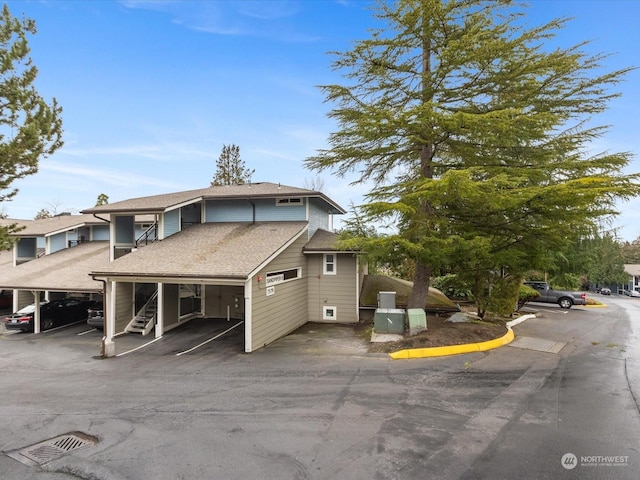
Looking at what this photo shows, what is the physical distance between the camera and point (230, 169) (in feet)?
134

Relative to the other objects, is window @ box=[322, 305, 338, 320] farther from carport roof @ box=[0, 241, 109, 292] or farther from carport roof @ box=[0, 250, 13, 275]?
carport roof @ box=[0, 250, 13, 275]

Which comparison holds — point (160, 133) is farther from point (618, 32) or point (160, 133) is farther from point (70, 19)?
point (618, 32)

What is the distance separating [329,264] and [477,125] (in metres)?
8.52

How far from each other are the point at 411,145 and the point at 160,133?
73.2ft

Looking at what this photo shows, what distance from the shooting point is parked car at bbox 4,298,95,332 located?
55.3 ft

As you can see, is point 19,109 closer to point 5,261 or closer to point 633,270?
point 5,261

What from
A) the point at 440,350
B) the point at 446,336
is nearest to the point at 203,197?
the point at 446,336

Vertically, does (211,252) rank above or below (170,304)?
above

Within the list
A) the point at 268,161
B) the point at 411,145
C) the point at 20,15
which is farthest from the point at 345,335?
the point at 268,161

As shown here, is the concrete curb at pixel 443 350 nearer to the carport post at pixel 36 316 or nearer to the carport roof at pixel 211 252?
the carport roof at pixel 211 252

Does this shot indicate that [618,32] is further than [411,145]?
No

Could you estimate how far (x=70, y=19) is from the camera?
46.0 ft

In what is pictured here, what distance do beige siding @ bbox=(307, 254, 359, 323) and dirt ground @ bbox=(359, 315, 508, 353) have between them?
3052 millimetres

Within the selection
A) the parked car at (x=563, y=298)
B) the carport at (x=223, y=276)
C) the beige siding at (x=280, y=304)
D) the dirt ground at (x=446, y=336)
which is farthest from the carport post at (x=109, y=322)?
the parked car at (x=563, y=298)
